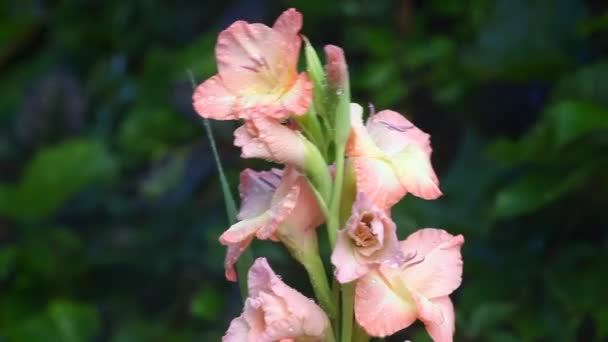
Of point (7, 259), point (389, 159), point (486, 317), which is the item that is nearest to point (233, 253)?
point (389, 159)

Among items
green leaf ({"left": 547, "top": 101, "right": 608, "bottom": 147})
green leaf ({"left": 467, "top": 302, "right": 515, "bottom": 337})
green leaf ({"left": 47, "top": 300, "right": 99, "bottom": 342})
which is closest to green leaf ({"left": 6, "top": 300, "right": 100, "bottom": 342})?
green leaf ({"left": 47, "top": 300, "right": 99, "bottom": 342})

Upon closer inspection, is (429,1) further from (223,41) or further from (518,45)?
(223,41)

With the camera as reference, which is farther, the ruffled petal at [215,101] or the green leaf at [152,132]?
the green leaf at [152,132]

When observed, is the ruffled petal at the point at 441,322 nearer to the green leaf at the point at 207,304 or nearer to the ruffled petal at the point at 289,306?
the ruffled petal at the point at 289,306

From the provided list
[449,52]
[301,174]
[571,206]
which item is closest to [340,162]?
[301,174]

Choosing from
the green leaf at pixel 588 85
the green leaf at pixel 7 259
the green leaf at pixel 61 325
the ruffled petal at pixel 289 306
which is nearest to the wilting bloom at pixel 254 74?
the ruffled petal at pixel 289 306

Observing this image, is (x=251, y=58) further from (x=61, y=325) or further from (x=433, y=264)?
(x=61, y=325)
